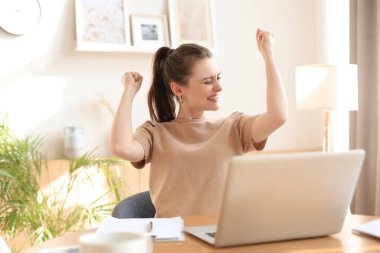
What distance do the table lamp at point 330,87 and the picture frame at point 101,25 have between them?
1.29 m

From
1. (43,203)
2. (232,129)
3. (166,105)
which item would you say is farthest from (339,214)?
(43,203)

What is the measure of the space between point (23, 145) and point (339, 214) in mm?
2571

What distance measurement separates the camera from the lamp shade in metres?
3.45

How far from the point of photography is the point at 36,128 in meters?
3.70

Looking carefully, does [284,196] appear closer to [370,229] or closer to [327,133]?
[370,229]

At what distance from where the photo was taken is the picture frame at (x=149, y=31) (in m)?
3.89

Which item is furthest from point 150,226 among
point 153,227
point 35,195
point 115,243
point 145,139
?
point 35,195

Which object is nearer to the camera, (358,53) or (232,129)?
(232,129)

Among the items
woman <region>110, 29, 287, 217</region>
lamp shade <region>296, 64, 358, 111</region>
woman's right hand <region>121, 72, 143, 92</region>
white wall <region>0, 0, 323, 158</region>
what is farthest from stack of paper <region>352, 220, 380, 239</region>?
white wall <region>0, 0, 323, 158</region>

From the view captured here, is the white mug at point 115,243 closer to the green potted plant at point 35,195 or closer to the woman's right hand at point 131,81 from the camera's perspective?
the woman's right hand at point 131,81

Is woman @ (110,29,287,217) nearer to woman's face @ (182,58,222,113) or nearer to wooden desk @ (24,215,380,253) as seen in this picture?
woman's face @ (182,58,222,113)

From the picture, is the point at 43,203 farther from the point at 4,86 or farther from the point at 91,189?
the point at 4,86

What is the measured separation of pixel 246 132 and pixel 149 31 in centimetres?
212

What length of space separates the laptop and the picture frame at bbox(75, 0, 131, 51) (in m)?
2.72
